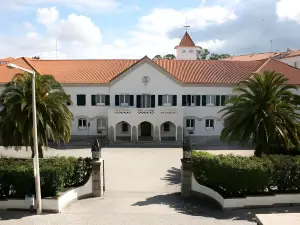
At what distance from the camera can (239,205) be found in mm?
19406

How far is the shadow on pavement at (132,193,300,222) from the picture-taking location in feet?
60.4

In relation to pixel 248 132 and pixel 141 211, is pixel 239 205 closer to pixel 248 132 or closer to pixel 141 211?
pixel 141 211

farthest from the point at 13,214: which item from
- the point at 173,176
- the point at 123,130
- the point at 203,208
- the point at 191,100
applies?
the point at 191,100

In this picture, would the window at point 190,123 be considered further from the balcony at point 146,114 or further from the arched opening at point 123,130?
the arched opening at point 123,130

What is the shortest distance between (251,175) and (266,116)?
586cm

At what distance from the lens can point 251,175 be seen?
64.4 ft

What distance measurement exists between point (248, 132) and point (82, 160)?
1108cm

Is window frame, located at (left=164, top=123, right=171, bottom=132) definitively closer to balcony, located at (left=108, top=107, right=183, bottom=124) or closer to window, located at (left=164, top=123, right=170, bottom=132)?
window, located at (left=164, top=123, right=170, bottom=132)

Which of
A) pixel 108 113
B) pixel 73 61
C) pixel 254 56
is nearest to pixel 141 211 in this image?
pixel 108 113

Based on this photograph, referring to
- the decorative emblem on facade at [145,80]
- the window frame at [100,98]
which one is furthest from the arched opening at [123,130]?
the decorative emblem on facade at [145,80]

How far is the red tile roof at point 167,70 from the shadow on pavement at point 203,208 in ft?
76.8

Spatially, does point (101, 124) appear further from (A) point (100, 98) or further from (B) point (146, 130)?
(B) point (146, 130)

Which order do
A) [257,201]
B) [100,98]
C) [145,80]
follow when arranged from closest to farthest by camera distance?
[257,201], [145,80], [100,98]

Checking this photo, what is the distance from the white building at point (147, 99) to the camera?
140 feet
